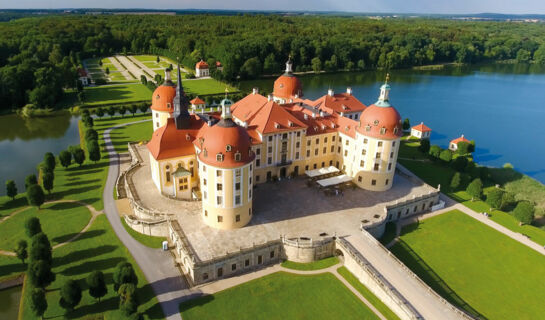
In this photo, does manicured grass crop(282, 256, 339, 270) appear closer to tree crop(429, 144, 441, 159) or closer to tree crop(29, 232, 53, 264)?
tree crop(29, 232, 53, 264)

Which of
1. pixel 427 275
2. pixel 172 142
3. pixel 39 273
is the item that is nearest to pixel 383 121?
pixel 427 275

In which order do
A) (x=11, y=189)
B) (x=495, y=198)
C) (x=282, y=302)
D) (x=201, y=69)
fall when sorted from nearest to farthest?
(x=282, y=302), (x=11, y=189), (x=495, y=198), (x=201, y=69)

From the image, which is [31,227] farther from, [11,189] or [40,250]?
[11,189]

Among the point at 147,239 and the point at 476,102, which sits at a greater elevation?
the point at 476,102

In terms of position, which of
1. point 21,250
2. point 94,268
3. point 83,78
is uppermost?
point 83,78

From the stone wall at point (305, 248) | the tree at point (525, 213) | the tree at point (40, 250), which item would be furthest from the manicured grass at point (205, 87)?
the tree at point (525, 213)

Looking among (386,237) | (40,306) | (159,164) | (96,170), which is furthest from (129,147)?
(386,237)
